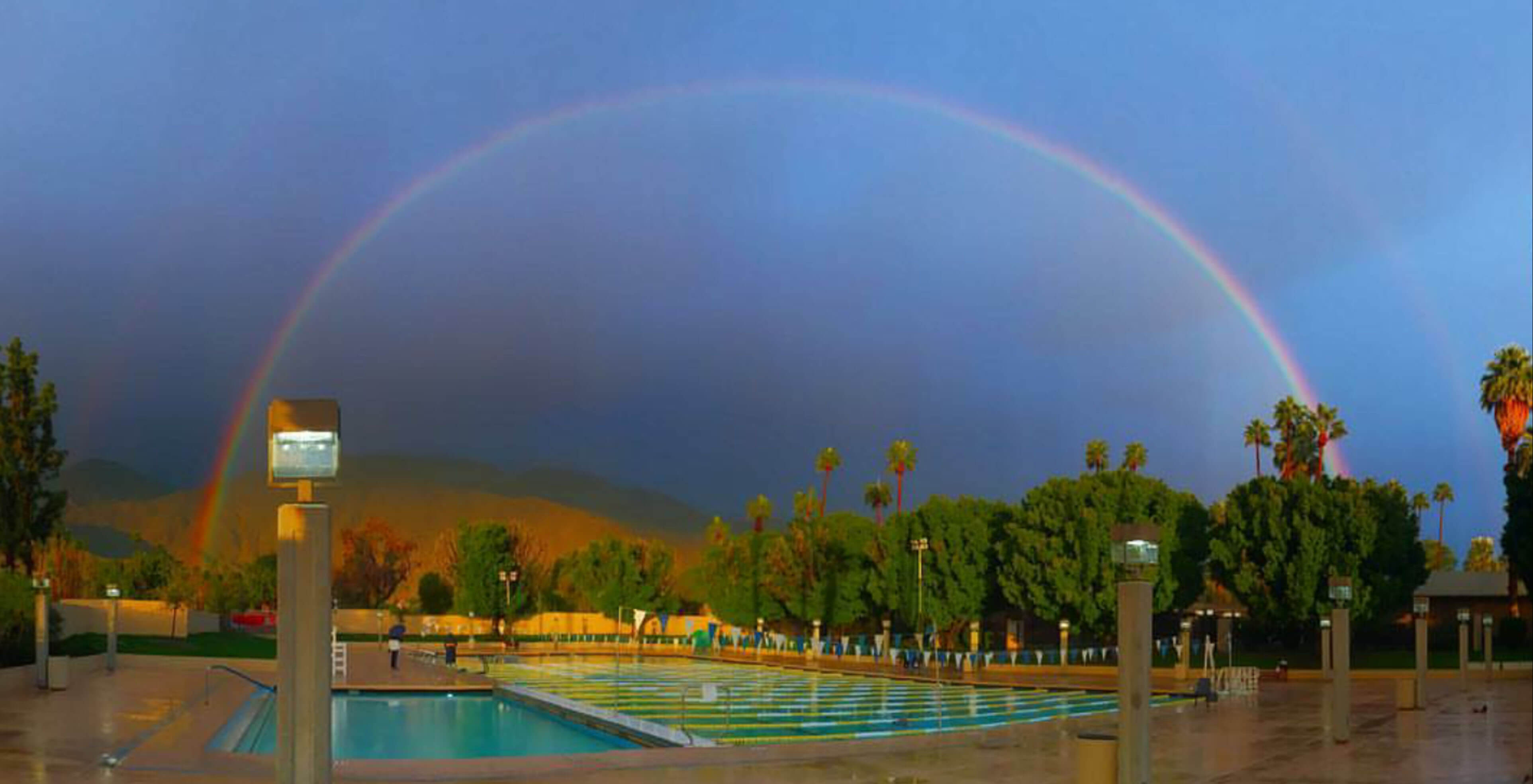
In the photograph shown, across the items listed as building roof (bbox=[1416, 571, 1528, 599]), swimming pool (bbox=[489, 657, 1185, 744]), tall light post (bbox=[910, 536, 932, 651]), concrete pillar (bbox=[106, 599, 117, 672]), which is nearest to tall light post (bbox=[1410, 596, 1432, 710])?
swimming pool (bbox=[489, 657, 1185, 744])

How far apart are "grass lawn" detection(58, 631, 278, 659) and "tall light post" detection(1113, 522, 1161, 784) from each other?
1280 inches

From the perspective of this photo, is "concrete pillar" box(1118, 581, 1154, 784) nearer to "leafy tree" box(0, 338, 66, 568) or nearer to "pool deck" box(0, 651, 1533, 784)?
"pool deck" box(0, 651, 1533, 784)

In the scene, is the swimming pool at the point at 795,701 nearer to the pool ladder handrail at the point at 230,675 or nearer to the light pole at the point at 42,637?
the pool ladder handrail at the point at 230,675

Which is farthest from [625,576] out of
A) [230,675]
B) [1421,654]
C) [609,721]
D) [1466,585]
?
[609,721]

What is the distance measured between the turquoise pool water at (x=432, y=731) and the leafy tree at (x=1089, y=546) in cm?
2800

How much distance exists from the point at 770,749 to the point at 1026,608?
135 ft

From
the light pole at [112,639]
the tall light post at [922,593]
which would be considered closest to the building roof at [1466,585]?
the tall light post at [922,593]

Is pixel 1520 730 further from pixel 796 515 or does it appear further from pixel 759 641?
pixel 796 515

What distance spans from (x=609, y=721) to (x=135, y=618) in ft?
128

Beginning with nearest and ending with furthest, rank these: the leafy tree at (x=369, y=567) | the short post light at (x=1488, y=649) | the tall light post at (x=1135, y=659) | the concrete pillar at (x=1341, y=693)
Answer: the tall light post at (x=1135, y=659) < the concrete pillar at (x=1341, y=693) < the short post light at (x=1488, y=649) < the leafy tree at (x=369, y=567)

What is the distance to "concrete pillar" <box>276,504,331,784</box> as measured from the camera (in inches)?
322

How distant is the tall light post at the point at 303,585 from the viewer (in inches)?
322

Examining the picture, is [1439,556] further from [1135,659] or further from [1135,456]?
[1135,659]

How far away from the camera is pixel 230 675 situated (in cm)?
3331
